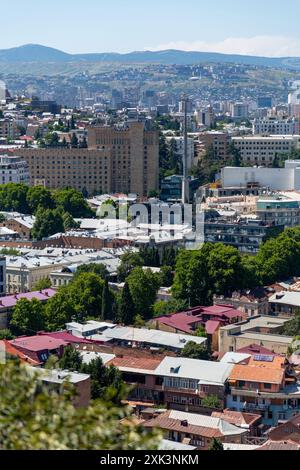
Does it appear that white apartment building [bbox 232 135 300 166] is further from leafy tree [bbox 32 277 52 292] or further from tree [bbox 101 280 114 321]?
tree [bbox 101 280 114 321]

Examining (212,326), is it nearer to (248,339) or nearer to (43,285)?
(248,339)

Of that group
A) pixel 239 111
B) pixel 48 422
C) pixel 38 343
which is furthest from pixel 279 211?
pixel 239 111

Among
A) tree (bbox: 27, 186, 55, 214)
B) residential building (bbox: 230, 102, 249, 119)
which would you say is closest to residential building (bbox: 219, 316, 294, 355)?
tree (bbox: 27, 186, 55, 214)

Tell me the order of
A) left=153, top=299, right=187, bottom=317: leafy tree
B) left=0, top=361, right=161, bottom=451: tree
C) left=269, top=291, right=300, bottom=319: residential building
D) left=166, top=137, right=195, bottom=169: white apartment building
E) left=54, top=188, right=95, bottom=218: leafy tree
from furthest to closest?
left=166, top=137, right=195, bottom=169: white apartment building → left=54, top=188, right=95, bottom=218: leafy tree → left=269, top=291, right=300, bottom=319: residential building → left=153, top=299, right=187, bottom=317: leafy tree → left=0, top=361, right=161, bottom=451: tree

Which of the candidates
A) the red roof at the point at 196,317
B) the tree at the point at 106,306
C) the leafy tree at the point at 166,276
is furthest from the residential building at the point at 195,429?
the leafy tree at the point at 166,276

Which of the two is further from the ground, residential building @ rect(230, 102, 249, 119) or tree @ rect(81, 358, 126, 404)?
tree @ rect(81, 358, 126, 404)

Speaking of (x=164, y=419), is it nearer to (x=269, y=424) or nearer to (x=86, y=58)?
(x=269, y=424)

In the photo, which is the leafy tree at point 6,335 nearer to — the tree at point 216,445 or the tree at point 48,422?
the tree at point 216,445
